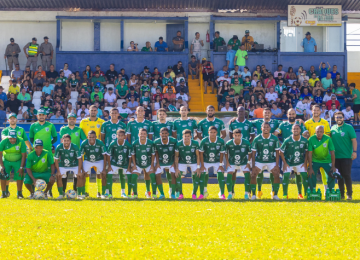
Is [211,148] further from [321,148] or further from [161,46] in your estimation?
[161,46]

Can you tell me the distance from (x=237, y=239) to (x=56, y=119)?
13753 millimetres

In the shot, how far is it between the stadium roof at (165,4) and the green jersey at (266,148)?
636 inches

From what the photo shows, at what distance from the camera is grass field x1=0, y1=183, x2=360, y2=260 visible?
6.38 m

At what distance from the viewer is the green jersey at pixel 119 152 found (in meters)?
12.5

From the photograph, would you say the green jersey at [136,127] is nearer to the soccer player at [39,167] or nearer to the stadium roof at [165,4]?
the soccer player at [39,167]

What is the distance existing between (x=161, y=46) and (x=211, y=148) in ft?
50.2

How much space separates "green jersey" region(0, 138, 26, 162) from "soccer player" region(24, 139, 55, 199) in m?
0.48

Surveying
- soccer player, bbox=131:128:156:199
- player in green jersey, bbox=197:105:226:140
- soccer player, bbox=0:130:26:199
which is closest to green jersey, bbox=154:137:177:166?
soccer player, bbox=131:128:156:199

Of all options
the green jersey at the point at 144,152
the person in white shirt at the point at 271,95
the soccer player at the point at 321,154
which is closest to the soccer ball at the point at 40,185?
the green jersey at the point at 144,152

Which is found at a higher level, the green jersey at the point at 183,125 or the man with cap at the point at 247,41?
the man with cap at the point at 247,41

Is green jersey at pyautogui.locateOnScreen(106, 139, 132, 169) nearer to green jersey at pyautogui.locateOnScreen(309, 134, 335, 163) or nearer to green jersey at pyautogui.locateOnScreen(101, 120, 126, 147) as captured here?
green jersey at pyautogui.locateOnScreen(101, 120, 126, 147)

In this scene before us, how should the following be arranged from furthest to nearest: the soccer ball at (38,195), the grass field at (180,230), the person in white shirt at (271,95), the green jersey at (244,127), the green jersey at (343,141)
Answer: the person in white shirt at (271,95) < the green jersey at (244,127) < the green jersey at (343,141) < the soccer ball at (38,195) < the grass field at (180,230)

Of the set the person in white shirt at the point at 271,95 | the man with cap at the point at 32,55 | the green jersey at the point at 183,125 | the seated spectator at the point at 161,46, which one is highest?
the seated spectator at the point at 161,46

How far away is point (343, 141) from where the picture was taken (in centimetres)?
1242
